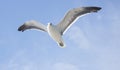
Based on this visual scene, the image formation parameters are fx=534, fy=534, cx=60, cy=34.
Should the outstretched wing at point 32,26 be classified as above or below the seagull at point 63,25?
above

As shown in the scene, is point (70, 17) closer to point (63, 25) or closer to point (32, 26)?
point (63, 25)

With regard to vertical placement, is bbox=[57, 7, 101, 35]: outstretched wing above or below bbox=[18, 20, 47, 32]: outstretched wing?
below

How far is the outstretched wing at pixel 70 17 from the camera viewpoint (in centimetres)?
2449

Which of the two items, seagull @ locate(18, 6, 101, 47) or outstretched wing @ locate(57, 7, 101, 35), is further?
outstretched wing @ locate(57, 7, 101, 35)

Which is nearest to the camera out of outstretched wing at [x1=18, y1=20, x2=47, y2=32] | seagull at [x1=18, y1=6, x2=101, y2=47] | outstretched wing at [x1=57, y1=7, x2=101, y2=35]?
seagull at [x1=18, y1=6, x2=101, y2=47]

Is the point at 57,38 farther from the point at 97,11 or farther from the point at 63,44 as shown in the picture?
the point at 97,11

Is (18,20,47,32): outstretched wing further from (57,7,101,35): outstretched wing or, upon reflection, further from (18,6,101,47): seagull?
(57,7,101,35): outstretched wing

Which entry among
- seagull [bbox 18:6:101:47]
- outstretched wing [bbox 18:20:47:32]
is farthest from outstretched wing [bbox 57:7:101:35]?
outstretched wing [bbox 18:20:47:32]

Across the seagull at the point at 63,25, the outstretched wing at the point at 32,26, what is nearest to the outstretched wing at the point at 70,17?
the seagull at the point at 63,25

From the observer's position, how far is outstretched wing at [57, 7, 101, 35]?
80.3 feet

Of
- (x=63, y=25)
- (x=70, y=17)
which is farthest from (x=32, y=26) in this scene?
(x=70, y=17)

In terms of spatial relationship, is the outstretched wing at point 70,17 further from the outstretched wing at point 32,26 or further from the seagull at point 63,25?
the outstretched wing at point 32,26

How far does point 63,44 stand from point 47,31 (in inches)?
71.3

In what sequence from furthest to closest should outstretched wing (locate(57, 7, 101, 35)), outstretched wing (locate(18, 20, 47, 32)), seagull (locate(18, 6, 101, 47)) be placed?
outstretched wing (locate(18, 20, 47, 32)) < outstretched wing (locate(57, 7, 101, 35)) < seagull (locate(18, 6, 101, 47))
